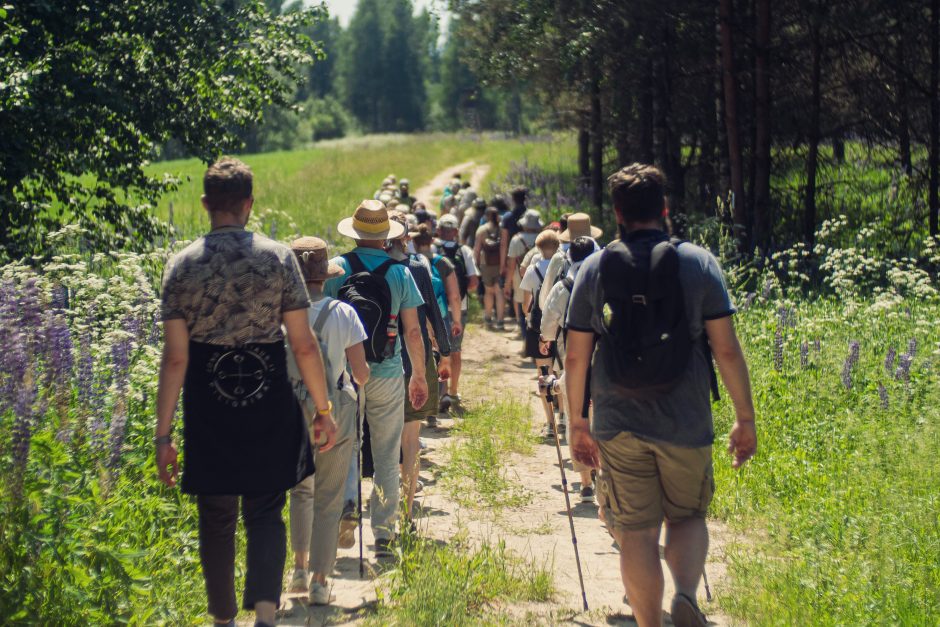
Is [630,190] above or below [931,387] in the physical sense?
above

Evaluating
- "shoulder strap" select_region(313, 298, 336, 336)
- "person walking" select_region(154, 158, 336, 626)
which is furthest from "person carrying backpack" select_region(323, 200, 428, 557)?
"person walking" select_region(154, 158, 336, 626)

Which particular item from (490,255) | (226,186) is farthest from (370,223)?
(490,255)

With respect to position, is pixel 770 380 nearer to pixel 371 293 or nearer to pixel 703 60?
pixel 371 293

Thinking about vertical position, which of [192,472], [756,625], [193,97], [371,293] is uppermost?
[193,97]

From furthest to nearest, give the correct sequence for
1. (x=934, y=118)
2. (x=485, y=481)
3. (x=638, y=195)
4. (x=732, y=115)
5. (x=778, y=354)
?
1. (x=732, y=115)
2. (x=934, y=118)
3. (x=778, y=354)
4. (x=485, y=481)
5. (x=638, y=195)

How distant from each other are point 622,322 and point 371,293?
7.67 ft

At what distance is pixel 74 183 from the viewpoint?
13.3 meters

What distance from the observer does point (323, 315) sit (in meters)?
5.88

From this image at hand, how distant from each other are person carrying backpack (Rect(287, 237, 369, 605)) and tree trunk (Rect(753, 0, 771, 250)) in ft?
40.8

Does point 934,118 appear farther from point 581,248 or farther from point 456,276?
point 581,248

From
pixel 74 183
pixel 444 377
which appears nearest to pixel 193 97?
pixel 74 183

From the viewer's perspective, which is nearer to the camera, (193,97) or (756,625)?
(756,625)

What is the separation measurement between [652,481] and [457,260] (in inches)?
334

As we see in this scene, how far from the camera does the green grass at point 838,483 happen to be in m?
5.43
